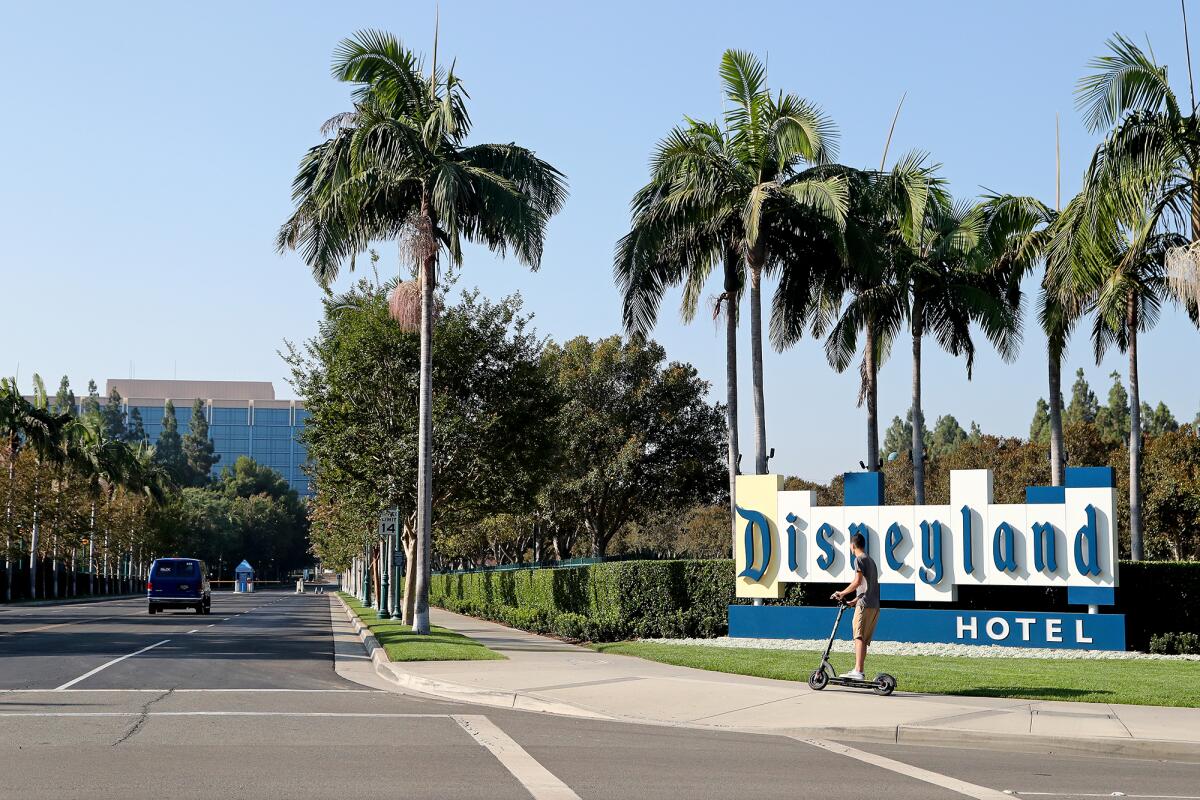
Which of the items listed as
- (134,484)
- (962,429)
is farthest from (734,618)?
(962,429)

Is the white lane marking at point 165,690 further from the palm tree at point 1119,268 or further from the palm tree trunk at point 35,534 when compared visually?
the palm tree trunk at point 35,534

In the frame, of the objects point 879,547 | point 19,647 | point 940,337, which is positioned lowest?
point 19,647

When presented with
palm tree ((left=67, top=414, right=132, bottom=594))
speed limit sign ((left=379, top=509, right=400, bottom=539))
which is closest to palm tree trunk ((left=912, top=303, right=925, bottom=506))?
speed limit sign ((left=379, top=509, right=400, bottom=539))

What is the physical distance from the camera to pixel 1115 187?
66.5 feet

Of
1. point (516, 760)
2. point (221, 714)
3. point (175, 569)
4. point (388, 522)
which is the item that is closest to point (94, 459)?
point (175, 569)

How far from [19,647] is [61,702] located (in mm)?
10632

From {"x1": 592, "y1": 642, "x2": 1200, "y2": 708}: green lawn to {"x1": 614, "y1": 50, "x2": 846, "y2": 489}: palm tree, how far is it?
23.1 feet

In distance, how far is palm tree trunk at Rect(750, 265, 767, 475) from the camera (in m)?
27.2

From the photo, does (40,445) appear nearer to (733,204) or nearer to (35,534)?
(35,534)

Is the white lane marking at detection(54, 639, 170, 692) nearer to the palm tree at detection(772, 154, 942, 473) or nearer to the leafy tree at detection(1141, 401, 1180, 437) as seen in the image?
the palm tree at detection(772, 154, 942, 473)

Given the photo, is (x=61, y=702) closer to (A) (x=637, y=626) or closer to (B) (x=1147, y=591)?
(A) (x=637, y=626)

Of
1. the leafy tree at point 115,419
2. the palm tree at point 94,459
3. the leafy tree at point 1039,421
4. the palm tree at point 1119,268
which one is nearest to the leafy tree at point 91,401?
the leafy tree at point 115,419

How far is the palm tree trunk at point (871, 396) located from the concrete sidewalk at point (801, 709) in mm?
14994

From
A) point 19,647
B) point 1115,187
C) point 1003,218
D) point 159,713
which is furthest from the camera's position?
point 1003,218
